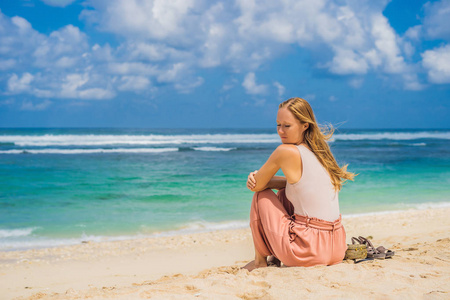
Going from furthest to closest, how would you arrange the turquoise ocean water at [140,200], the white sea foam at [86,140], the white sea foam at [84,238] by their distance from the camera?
the white sea foam at [86,140]
the turquoise ocean water at [140,200]
the white sea foam at [84,238]

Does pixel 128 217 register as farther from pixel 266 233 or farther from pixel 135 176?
pixel 135 176

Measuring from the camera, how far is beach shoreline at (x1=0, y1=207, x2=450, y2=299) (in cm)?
266

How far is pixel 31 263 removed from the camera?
15.6 ft

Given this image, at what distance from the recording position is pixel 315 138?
3.13m

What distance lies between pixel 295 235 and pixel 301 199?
12.1 inches

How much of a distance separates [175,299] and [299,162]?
55.4 inches

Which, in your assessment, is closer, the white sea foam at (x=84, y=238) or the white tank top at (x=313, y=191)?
the white tank top at (x=313, y=191)

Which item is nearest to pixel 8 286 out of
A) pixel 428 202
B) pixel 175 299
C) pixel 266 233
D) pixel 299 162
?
pixel 175 299

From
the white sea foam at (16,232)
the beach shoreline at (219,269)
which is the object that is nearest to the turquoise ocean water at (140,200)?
the white sea foam at (16,232)

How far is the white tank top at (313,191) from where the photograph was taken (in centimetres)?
299

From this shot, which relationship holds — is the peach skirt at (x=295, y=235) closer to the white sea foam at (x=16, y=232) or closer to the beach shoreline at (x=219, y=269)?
the beach shoreline at (x=219, y=269)

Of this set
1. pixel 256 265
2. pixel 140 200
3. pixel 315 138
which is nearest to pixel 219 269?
pixel 256 265

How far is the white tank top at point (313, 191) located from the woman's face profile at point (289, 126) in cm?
12

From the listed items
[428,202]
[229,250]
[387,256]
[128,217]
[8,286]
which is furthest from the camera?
[428,202]
